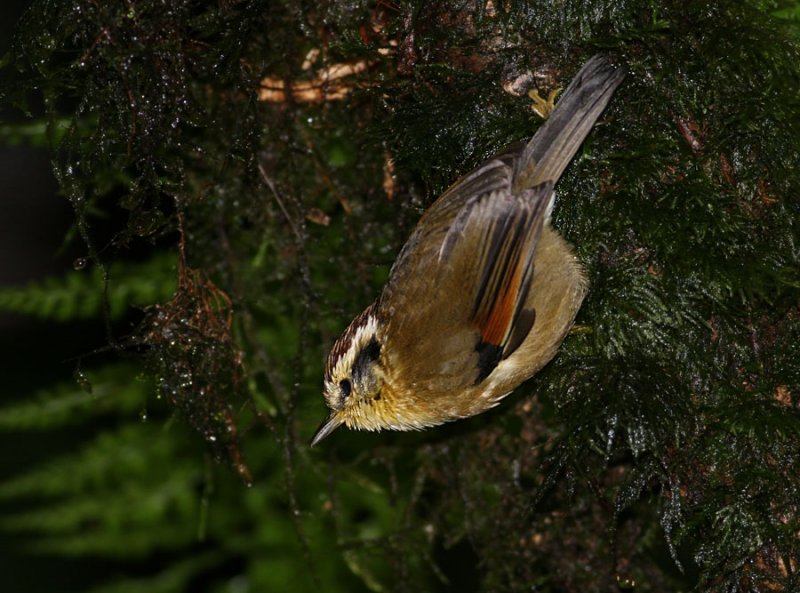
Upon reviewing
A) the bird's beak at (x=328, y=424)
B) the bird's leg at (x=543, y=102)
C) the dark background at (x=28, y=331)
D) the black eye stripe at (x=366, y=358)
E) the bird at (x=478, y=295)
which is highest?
the bird's leg at (x=543, y=102)

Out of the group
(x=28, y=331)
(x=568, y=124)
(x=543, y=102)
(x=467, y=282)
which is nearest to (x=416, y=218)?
(x=467, y=282)

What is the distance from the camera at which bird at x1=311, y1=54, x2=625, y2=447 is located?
310cm

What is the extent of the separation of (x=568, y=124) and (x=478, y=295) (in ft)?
2.24

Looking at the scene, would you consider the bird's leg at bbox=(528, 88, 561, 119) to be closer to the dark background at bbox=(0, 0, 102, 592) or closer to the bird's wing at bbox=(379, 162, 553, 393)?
the bird's wing at bbox=(379, 162, 553, 393)

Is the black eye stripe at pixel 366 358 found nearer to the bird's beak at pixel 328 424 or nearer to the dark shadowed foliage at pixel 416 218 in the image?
the bird's beak at pixel 328 424

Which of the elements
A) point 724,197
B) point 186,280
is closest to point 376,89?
point 186,280

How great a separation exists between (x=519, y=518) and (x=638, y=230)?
1559 mm

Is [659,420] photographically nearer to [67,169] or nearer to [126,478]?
[67,169]

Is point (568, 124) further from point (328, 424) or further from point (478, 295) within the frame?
point (328, 424)

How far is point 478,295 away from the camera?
10.5 ft

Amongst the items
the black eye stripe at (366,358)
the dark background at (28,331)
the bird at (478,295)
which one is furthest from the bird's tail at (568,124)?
the dark background at (28,331)

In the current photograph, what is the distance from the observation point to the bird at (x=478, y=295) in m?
3.10

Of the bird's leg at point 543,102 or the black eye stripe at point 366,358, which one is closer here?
the bird's leg at point 543,102

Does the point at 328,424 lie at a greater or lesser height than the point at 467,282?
lesser
